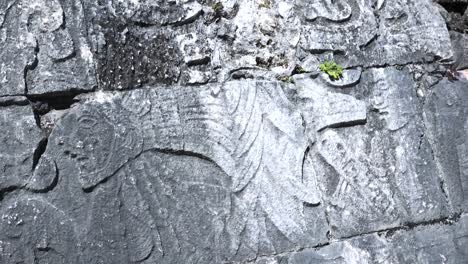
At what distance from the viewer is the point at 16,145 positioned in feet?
7.26

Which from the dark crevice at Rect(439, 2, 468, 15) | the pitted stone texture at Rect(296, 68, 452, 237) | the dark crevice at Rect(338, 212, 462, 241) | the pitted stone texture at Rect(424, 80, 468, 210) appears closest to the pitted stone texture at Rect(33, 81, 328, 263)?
the pitted stone texture at Rect(296, 68, 452, 237)

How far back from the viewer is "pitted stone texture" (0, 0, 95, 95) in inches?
88.4

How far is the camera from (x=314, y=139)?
2.74 metres

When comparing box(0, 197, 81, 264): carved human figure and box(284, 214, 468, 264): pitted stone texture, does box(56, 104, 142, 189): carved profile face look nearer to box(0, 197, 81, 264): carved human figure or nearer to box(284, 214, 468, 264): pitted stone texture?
box(0, 197, 81, 264): carved human figure

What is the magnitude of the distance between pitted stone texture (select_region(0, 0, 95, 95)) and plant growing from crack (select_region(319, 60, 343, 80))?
104 cm

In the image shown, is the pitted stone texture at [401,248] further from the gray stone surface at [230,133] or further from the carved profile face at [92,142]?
the carved profile face at [92,142]

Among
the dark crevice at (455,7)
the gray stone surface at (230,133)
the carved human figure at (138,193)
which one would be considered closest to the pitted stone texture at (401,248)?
the gray stone surface at (230,133)

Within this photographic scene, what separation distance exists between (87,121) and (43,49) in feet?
1.00

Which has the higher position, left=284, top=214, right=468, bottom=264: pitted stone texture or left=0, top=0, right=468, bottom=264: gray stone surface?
left=0, top=0, right=468, bottom=264: gray stone surface

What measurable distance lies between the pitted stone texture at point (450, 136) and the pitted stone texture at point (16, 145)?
183cm

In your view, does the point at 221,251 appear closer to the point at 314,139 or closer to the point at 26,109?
the point at 314,139

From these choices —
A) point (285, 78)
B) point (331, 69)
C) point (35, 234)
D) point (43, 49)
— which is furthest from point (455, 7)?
point (35, 234)

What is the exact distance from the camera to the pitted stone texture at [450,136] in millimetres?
3021

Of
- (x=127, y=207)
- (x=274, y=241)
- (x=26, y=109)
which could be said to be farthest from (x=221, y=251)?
(x=26, y=109)
